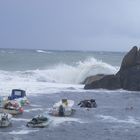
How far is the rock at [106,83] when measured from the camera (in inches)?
2776

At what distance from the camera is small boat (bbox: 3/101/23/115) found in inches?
1849

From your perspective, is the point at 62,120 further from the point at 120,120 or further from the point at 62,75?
the point at 62,75

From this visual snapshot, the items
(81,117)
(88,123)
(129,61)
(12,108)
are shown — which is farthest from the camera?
(129,61)

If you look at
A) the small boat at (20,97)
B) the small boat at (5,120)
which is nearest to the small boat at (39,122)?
the small boat at (5,120)

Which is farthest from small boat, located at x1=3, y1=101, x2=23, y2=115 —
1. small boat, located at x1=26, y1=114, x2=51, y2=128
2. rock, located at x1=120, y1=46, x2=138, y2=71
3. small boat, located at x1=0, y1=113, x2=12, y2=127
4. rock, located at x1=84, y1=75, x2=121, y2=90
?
rock, located at x1=120, y1=46, x2=138, y2=71

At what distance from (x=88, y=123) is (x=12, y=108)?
8104 millimetres

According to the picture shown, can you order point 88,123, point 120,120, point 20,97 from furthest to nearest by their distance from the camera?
point 20,97 → point 120,120 → point 88,123

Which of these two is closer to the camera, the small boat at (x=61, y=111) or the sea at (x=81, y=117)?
the sea at (x=81, y=117)

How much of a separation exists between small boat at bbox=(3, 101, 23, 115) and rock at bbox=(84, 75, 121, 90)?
77.9 ft

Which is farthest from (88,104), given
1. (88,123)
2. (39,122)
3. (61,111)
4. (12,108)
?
(39,122)

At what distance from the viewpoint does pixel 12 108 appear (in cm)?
4722

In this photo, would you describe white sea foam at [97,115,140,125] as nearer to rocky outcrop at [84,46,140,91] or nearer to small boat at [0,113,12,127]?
small boat at [0,113,12,127]

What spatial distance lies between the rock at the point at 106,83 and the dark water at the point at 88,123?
9387 mm

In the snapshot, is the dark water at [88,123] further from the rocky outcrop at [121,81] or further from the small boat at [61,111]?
the rocky outcrop at [121,81]
